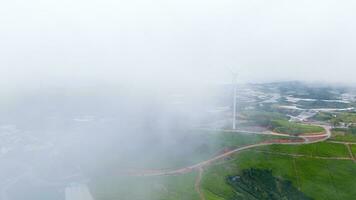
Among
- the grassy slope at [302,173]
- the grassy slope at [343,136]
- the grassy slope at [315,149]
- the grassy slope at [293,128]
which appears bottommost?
the grassy slope at [302,173]

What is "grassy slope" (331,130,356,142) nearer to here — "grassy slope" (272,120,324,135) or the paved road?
the paved road

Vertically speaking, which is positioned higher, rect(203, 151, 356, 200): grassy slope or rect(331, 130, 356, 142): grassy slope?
rect(331, 130, 356, 142): grassy slope

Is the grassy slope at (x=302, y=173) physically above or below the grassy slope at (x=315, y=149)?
below

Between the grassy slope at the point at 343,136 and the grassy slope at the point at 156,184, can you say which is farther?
the grassy slope at the point at 343,136

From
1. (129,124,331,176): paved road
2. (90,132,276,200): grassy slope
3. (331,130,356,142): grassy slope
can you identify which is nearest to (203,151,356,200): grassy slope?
(129,124,331,176): paved road

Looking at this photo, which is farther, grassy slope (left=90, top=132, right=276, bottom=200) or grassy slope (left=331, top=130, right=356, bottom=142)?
grassy slope (left=331, top=130, right=356, bottom=142)

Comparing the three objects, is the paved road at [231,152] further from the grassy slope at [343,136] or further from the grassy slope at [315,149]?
the grassy slope at [315,149]

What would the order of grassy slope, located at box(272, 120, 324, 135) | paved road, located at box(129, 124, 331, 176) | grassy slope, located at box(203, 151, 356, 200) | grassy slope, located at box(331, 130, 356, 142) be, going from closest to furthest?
grassy slope, located at box(203, 151, 356, 200), paved road, located at box(129, 124, 331, 176), grassy slope, located at box(331, 130, 356, 142), grassy slope, located at box(272, 120, 324, 135)

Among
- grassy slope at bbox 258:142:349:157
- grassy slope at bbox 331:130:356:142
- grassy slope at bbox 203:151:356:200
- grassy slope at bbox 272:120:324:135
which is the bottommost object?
grassy slope at bbox 203:151:356:200

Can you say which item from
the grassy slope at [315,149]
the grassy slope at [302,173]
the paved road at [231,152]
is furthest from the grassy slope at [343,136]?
the grassy slope at [302,173]

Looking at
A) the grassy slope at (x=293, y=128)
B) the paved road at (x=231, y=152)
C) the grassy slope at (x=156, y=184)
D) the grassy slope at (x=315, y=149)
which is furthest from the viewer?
the grassy slope at (x=293, y=128)

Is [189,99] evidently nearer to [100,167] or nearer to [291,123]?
[291,123]
